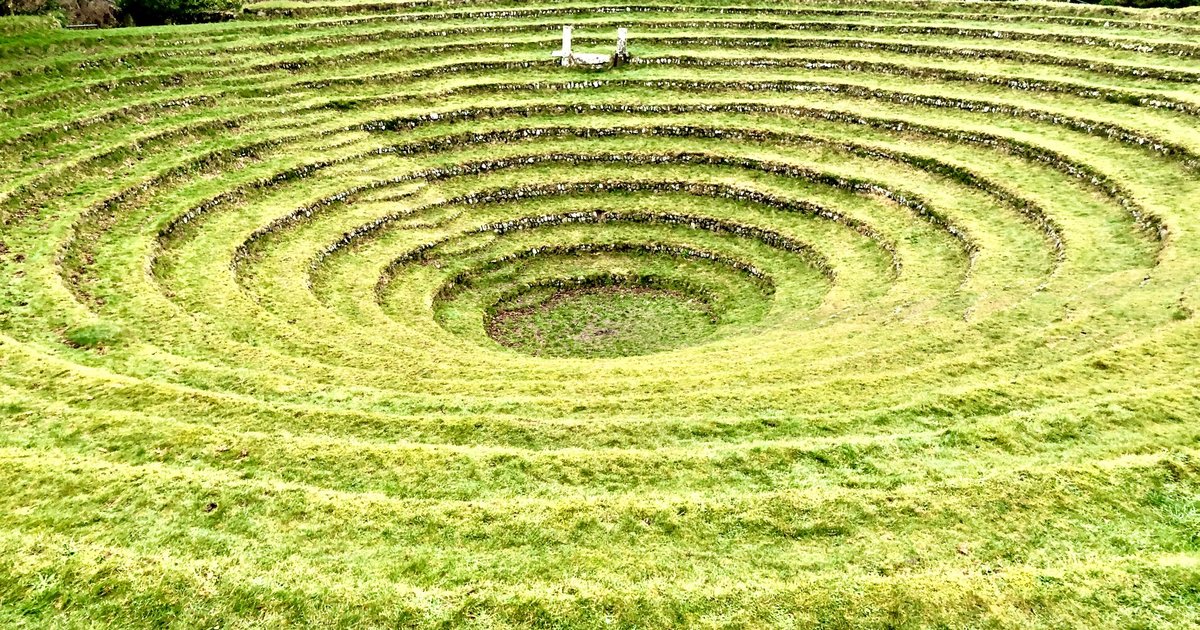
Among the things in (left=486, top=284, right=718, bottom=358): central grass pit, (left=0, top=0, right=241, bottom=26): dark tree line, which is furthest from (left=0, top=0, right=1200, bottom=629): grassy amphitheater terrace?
(left=0, top=0, right=241, bottom=26): dark tree line

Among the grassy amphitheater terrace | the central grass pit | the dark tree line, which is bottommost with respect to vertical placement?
the central grass pit

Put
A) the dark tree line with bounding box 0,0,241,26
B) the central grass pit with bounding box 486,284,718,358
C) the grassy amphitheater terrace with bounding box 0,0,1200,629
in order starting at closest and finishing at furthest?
the grassy amphitheater terrace with bounding box 0,0,1200,629 < the central grass pit with bounding box 486,284,718,358 < the dark tree line with bounding box 0,0,241,26

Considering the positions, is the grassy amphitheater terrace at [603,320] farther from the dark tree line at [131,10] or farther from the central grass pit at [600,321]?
the dark tree line at [131,10]

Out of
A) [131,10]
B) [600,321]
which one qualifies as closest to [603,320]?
[600,321]

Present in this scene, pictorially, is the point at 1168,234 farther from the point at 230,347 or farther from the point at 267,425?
the point at 230,347

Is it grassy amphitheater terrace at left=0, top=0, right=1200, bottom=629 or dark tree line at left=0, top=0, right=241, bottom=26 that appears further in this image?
dark tree line at left=0, top=0, right=241, bottom=26

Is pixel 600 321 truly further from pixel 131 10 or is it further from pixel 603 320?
pixel 131 10

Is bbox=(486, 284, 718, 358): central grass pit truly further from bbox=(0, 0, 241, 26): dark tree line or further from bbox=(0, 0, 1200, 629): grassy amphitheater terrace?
bbox=(0, 0, 241, 26): dark tree line

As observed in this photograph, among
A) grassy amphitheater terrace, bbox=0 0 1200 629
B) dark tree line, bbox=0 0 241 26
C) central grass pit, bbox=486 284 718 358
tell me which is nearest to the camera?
grassy amphitheater terrace, bbox=0 0 1200 629
